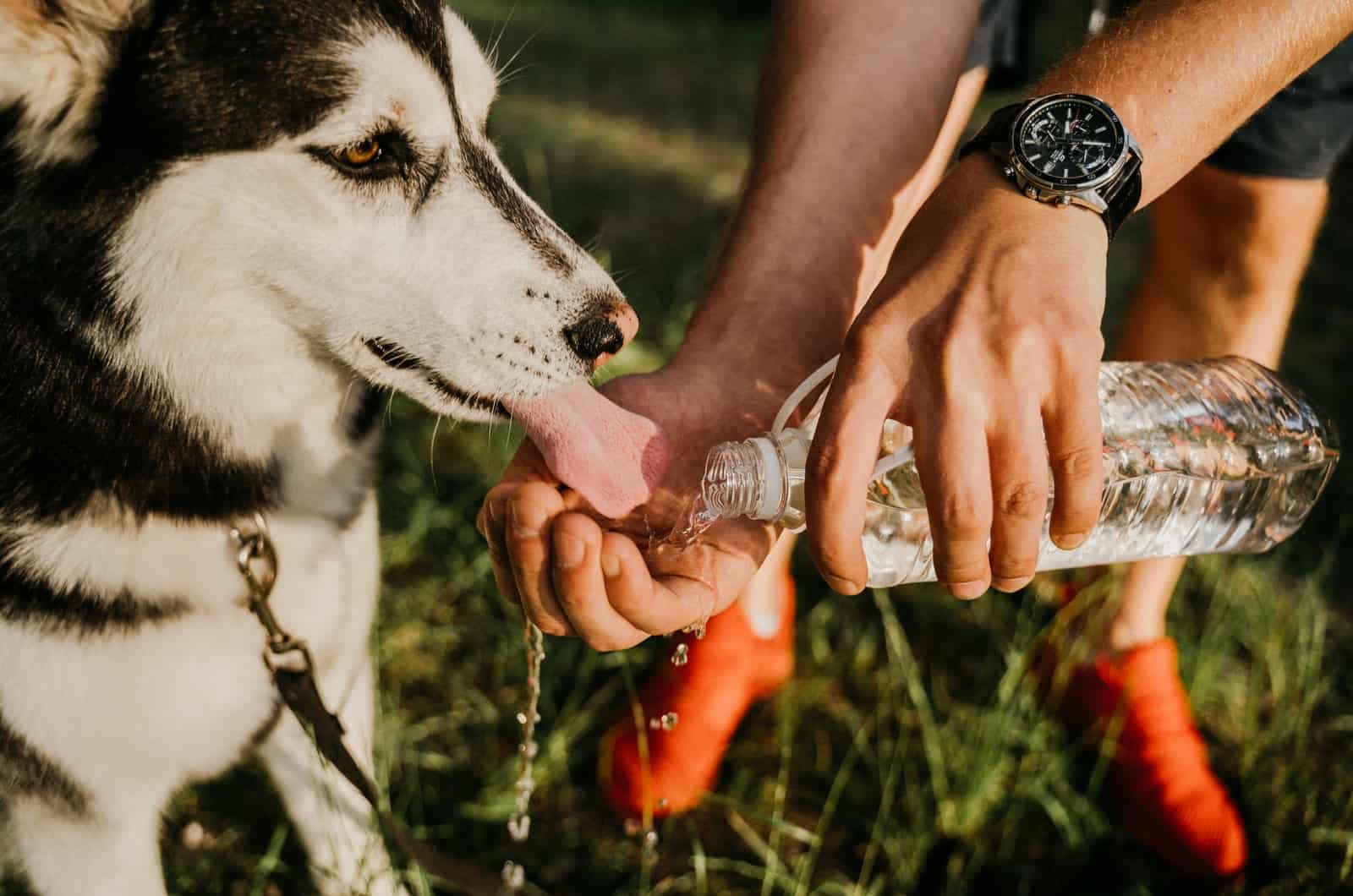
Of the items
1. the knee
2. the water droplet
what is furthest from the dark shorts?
the water droplet

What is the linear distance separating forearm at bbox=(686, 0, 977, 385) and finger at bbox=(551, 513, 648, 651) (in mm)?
438

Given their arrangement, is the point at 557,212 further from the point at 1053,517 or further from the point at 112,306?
the point at 1053,517

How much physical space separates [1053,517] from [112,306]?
1.16 m

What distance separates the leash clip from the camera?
1.35m

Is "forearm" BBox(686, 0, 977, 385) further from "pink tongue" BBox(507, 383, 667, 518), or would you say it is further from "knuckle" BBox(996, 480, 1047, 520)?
"knuckle" BBox(996, 480, 1047, 520)

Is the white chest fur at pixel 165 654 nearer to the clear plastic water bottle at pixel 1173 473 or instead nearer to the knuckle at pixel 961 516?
the clear plastic water bottle at pixel 1173 473

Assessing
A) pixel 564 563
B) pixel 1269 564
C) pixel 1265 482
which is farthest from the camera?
pixel 1269 564

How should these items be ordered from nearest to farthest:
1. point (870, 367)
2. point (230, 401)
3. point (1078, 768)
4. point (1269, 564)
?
point (870, 367) → point (230, 401) → point (1078, 768) → point (1269, 564)

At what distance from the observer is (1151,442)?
142 centimetres

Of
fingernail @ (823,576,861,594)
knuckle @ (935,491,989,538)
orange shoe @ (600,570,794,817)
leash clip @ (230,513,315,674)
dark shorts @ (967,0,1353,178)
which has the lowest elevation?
orange shoe @ (600,570,794,817)

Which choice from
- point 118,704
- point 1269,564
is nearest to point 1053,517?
point 118,704

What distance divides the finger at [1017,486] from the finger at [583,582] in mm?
431

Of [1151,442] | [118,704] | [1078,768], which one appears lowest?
[1078,768]

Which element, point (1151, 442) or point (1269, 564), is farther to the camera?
point (1269, 564)
